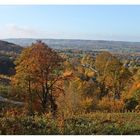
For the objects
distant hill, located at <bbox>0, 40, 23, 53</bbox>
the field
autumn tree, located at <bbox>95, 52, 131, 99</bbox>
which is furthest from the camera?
autumn tree, located at <bbox>95, 52, 131, 99</bbox>

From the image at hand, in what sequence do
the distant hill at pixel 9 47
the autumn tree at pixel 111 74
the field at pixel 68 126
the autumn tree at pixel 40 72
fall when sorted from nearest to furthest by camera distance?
the field at pixel 68 126, the distant hill at pixel 9 47, the autumn tree at pixel 40 72, the autumn tree at pixel 111 74

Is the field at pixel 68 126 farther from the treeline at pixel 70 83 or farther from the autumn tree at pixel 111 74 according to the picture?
the autumn tree at pixel 111 74

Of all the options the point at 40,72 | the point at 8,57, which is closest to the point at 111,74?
the point at 40,72

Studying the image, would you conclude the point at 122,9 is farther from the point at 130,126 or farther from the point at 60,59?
the point at 130,126

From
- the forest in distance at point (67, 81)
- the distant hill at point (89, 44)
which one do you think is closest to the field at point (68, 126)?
the forest in distance at point (67, 81)

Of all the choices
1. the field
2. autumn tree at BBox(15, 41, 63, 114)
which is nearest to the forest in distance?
autumn tree at BBox(15, 41, 63, 114)

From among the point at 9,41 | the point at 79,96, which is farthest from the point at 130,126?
the point at 9,41

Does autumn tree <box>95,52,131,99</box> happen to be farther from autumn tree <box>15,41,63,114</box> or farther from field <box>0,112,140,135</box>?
field <box>0,112,140,135</box>
